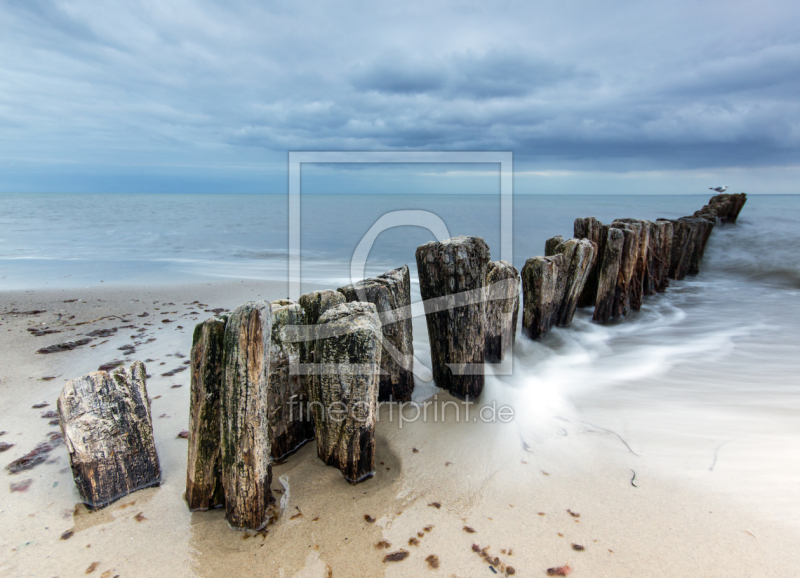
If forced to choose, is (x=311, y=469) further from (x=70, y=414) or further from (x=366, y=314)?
(x=70, y=414)

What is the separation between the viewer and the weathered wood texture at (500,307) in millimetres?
A: 3912

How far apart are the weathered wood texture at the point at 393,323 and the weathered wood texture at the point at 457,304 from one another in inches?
8.0

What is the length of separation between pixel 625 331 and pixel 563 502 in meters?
4.09

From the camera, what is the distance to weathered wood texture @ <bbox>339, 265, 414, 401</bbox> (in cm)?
318

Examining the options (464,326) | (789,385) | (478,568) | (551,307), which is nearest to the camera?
(478,568)

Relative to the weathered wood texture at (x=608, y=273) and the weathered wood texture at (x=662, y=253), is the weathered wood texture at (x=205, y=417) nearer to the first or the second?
the weathered wood texture at (x=608, y=273)

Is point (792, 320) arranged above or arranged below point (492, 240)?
below

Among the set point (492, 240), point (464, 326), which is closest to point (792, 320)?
point (464, 326)

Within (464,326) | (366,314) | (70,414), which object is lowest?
(70,414)

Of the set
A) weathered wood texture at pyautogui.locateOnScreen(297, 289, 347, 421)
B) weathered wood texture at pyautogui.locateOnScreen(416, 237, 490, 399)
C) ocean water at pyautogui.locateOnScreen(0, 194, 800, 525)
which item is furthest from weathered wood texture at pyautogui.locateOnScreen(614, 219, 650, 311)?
weathered wood texture at pyautogui.locateOnScreen(297, 289, 347, 421)

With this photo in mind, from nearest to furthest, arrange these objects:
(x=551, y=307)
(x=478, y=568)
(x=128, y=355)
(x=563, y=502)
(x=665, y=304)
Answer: (x=478, y=568), (x=563, y=502), (x=128, y=355), (x=551, y=307), (x=665, y=304)

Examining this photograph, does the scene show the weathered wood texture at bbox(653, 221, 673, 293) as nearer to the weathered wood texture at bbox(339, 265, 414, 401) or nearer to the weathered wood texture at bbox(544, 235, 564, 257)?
the weathered wood texture at bbox(544, 235, 564, 257)

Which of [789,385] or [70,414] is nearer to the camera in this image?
[70,414]

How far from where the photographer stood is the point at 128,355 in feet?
15.4
